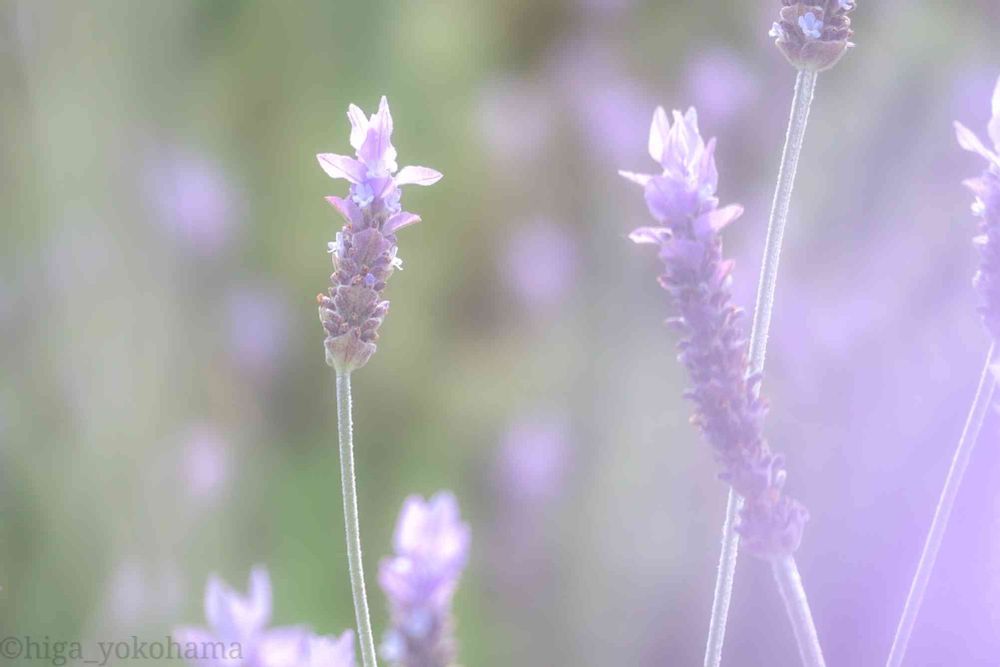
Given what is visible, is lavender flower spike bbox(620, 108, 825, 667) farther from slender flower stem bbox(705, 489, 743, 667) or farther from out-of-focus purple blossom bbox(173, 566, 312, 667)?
out-of-focus purple blossom bbox(173, 566, 312, 667)

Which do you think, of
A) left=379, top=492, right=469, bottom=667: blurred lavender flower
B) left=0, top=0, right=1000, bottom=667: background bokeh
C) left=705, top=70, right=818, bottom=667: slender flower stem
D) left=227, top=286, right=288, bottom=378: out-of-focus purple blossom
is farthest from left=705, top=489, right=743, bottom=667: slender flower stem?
left=227, top=286, right=288, bottom=378: out-of-focus purple blossom

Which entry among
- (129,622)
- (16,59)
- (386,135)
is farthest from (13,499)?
(386,135)

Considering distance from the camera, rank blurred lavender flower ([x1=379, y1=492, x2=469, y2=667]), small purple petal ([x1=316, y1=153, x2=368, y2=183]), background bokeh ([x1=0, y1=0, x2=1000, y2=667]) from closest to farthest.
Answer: blurred lavender flower ([x1=379, y1=492, x2=469, y2=667])
small purple petal ([x1=316, y1=153, x2=368, y2=183])
background bokeh ([x1=0, y1=0, x2=1000, y2=667])

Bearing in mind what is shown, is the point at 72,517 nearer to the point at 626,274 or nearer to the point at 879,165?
the point at 626,274

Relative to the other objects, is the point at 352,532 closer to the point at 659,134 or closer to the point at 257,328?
the point at 659,134

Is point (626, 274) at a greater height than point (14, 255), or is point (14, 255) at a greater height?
point (14, 255)

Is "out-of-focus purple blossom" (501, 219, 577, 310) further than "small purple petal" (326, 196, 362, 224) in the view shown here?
Yes

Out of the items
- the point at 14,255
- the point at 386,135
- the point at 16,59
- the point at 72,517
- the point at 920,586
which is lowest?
the point at 920,586
